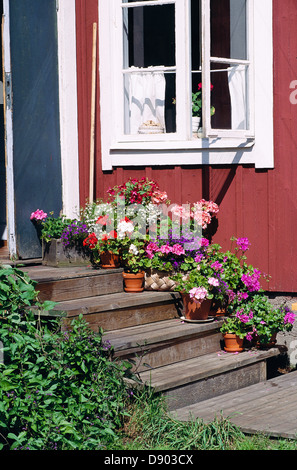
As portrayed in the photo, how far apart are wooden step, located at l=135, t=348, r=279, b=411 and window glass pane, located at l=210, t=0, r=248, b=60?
2.58 meters

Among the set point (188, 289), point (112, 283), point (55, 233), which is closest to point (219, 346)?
point (188, 289)

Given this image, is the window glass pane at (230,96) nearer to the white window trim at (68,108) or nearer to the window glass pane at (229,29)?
the window glass pane at (229,29)

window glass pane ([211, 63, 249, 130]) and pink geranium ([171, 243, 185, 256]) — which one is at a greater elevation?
window glass pane ([211, 63, 249, 130])

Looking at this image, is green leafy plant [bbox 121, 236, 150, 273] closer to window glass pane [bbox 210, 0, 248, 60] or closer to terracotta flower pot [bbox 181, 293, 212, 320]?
terracotta flower pot [bbox 181, 293, 212, 320]

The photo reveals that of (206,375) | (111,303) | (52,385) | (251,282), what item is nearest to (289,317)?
(251,282)

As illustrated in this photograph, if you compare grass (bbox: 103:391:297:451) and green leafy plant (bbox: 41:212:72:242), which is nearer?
grass (bbox: 103:391:297:451)

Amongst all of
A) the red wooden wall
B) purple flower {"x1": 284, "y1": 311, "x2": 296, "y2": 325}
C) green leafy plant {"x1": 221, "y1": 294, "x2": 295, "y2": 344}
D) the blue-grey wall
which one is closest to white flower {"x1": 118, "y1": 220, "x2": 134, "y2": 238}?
the red wooden wall

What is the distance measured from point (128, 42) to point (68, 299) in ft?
8.36

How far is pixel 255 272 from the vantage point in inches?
240

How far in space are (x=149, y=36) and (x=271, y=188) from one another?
6.26 feet

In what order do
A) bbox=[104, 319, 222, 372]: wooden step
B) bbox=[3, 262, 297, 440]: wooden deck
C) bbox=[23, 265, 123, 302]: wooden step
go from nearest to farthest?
bbox=[3, 262, 297, 440]: wooden deck < bbox=[104, 319, 222, 372]: wooden step < bbox=[23, 265, 123, 302]: wooden step

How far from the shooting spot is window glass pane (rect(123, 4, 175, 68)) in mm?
6656

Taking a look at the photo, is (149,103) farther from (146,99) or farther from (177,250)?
(177,250)

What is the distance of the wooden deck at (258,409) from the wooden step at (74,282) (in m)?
1.36
